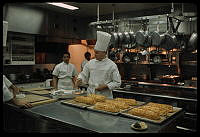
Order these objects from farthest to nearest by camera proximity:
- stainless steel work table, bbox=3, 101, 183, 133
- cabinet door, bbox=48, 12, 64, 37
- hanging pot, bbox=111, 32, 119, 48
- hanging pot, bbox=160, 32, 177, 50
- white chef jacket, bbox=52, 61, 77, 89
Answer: cabinet door, bbox=48, 12, 64, 37
white chef jacket, bbox=52, 61, 77, 89
hanging pot, bbox=111, 32, 119, 48
hanging pot, bbox=160, 32, 177, 50
stainless steel work table, bbox=3, 101, 183, 133

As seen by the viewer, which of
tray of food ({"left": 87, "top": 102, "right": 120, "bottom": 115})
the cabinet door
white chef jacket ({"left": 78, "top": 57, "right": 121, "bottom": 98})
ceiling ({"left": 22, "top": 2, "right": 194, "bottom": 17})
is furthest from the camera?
the cabinet door

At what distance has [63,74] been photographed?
4191 millimetres

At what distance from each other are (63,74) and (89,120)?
2.65 m

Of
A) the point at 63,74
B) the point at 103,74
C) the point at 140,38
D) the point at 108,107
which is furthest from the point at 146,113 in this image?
the point at 63,74

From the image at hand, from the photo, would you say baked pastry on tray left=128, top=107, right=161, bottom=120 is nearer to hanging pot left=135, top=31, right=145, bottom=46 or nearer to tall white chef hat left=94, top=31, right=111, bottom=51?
tall white chef hat left=94, top=31, right=111, bottom=51

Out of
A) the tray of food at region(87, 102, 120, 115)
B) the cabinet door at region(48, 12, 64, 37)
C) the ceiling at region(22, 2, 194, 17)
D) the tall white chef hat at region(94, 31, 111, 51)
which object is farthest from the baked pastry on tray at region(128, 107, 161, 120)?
the cabinet door at region(48, 12, 64, 37)

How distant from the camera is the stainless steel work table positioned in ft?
4.83

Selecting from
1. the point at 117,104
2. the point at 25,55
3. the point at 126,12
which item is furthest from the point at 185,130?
the point at 25,55

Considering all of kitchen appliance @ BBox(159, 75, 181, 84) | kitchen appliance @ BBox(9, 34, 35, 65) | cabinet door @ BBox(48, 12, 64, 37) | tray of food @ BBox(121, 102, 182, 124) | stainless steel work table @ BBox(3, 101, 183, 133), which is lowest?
stainless steel work table @ BBox(3, 101, 183, 133)

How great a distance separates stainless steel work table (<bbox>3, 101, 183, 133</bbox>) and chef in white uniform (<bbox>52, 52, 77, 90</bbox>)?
206cm

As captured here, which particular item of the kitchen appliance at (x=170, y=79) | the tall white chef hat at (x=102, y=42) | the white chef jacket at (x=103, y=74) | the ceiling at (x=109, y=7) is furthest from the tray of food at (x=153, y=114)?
the ceiling at (x=109, y=7)

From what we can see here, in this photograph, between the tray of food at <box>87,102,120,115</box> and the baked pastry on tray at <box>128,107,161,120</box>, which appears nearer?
the baked pastry on tray at <box>128,107,161,120</box>

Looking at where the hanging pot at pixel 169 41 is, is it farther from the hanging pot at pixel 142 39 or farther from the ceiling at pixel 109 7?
the ceiling at pixel 109 7

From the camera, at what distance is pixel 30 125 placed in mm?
2189
